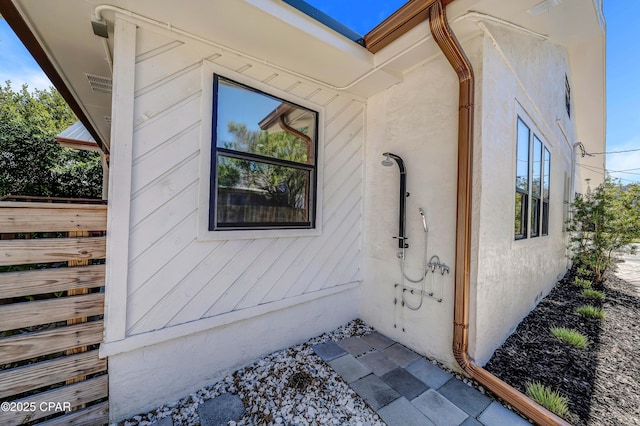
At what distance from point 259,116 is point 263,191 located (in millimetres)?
751

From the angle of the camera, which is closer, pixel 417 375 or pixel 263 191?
pixel 417 375

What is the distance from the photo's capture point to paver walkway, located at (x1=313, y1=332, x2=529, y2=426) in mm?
1769

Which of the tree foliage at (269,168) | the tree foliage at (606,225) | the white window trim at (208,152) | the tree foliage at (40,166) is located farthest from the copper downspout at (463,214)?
the tree foliage at (40,166)

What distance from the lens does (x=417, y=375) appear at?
221 cm

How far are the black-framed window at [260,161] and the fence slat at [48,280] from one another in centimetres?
83

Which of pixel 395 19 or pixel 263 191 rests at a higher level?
pixel 395 19

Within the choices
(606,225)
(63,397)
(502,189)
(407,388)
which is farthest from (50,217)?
(606,225)

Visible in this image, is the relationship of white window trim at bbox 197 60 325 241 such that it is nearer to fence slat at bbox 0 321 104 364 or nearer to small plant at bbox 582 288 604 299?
fence slat at bbox 0 321 104 364

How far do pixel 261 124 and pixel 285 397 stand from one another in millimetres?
2458

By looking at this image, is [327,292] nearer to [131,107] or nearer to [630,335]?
[131,107]

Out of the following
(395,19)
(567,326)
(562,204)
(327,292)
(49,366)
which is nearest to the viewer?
(49,366)

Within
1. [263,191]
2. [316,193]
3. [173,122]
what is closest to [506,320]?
[316,193]

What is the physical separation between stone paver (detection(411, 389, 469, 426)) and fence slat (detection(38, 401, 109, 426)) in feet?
7.51

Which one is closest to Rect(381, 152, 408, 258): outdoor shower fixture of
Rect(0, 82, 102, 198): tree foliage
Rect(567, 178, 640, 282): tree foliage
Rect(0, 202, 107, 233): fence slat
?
Rect(0, 202, 107, 233): fence slat
